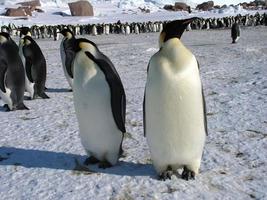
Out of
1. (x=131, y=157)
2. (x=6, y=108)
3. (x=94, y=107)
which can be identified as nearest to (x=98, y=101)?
(x=94, y=107)

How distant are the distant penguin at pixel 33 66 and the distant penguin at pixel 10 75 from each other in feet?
2.36

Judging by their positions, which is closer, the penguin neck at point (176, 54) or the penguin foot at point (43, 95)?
the penguin neck at point (176, 54)

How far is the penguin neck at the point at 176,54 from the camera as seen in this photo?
331cm

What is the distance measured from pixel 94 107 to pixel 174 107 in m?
A: 0.73

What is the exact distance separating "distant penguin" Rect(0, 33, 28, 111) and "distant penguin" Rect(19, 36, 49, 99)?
0.72 meters

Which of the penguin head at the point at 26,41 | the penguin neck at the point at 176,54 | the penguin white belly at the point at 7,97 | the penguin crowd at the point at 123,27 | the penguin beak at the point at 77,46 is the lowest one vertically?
the penguin crowd at the point at 123,27

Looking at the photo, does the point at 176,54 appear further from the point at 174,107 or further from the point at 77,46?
the point at 77,46

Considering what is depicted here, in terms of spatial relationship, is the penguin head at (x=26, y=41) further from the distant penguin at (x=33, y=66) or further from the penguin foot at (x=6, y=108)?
the penguin foot at (x=6, y=108)

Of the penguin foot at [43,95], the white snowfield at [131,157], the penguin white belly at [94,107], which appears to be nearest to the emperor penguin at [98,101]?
the penguin white belly at [94,107]

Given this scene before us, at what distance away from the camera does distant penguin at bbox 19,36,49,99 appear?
7199 mm

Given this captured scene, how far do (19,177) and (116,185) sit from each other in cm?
84

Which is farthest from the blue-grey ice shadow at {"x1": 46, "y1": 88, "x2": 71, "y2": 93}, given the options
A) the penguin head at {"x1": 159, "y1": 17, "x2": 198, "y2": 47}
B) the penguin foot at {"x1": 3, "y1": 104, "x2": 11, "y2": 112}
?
the penguin head at {"x1": 159, "y1": 17, "x2": 198, "y2": 47}

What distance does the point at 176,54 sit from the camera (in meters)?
3.30

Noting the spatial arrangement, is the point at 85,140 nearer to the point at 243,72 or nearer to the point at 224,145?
the point at 224,145
